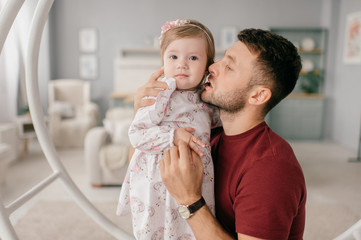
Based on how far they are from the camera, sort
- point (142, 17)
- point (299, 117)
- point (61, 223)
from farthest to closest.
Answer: point (142, 17), point (299, 117), point (61, 223)

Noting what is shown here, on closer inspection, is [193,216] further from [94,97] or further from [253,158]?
[94,97]

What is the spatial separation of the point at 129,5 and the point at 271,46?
22.2ft

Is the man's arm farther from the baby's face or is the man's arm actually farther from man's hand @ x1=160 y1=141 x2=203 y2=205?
the baby's face

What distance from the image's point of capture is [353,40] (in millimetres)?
5938

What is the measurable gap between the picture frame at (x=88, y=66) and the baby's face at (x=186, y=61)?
21.4 ft

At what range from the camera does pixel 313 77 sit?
6906mm

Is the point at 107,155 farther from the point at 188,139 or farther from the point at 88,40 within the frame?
the point at 88,40

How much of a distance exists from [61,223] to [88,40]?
17.2 ft

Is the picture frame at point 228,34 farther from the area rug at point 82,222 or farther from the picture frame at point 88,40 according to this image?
the area rug at point 82,222

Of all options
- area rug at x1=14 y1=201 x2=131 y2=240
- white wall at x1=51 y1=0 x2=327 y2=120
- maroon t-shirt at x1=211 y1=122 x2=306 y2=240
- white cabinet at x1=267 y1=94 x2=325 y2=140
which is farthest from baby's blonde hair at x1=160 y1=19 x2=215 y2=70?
white wall at x1=51 y1=0 x2=327 y2=120

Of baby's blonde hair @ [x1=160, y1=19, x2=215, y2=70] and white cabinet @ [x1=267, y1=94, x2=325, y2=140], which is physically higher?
baby's blonde hair @ [x1=160, y1=19, x2=215, y2=70]

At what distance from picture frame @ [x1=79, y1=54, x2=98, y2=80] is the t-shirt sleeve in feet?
22.7

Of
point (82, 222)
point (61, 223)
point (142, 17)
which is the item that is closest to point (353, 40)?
point (142, 17)

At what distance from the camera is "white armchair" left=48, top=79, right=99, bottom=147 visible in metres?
5.95
